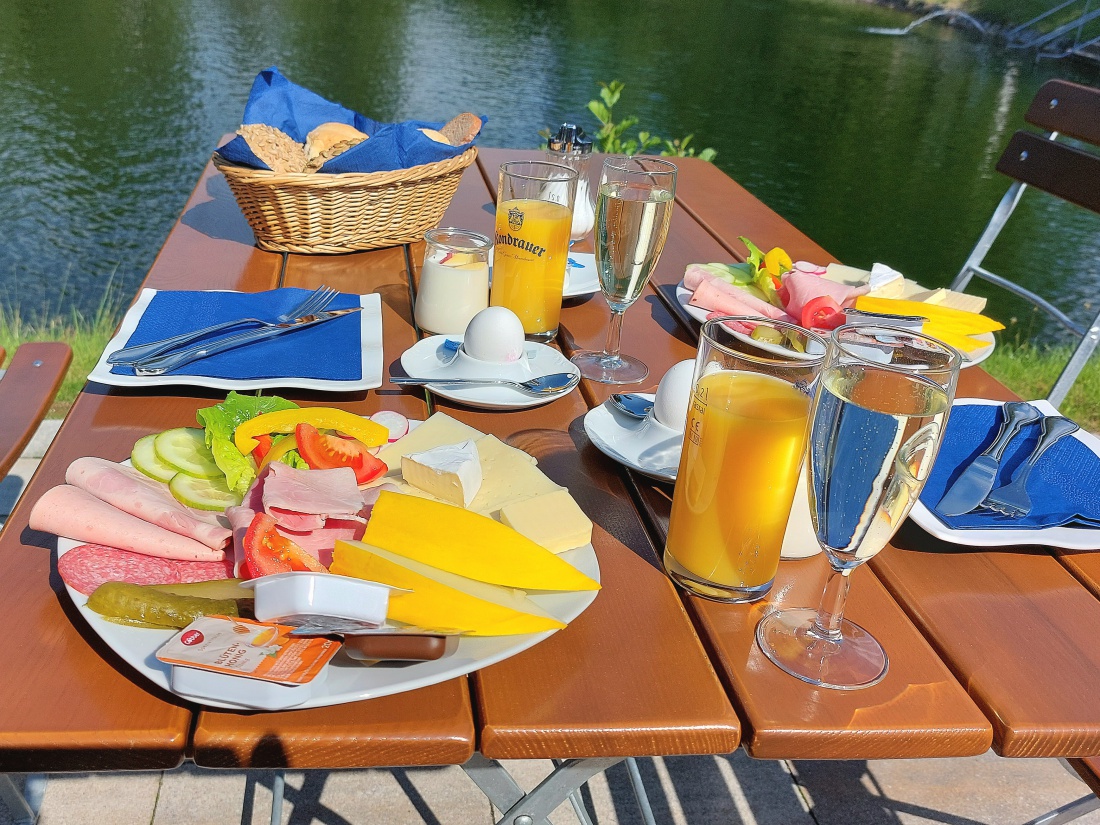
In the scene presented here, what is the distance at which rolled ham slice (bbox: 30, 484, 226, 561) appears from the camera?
0.87 metres

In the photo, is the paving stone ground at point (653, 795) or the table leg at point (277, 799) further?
the paving stone ground at point (653, 795)

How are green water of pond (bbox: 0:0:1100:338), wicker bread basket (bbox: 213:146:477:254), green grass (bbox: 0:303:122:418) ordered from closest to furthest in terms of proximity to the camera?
wicker bread basket (bbox: 213:146:477:254) → green grass (bbox: 0:303:122:418) → green water of pond (bbox: 0:0:1100:338)

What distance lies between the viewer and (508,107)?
10.0 metres

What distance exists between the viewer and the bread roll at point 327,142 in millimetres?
1978

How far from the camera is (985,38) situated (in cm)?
2098

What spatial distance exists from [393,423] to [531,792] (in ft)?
1.46

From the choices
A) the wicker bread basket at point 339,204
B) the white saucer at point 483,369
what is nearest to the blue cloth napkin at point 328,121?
the wicker bread basket at point 339,204

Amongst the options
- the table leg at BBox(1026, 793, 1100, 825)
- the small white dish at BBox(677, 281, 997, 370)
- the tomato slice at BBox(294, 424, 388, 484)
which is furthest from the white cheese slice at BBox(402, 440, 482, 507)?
the table leg at BBox(1026, 793, 1100, 825)

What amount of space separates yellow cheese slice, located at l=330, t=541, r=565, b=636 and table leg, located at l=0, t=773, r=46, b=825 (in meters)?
1.12

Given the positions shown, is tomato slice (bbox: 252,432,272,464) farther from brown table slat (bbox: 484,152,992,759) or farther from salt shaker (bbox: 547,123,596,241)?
salt shaker (bbox: 547,123,596,241)

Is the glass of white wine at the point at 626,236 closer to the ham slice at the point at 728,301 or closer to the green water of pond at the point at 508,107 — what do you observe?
the ham slice at the point at 728,301

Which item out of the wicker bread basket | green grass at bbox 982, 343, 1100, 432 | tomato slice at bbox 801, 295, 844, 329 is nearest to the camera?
tomato slice at bbox 801, 295, 844, 329

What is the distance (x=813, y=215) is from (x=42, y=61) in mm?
8326

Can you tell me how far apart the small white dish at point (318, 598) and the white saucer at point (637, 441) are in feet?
1.54
